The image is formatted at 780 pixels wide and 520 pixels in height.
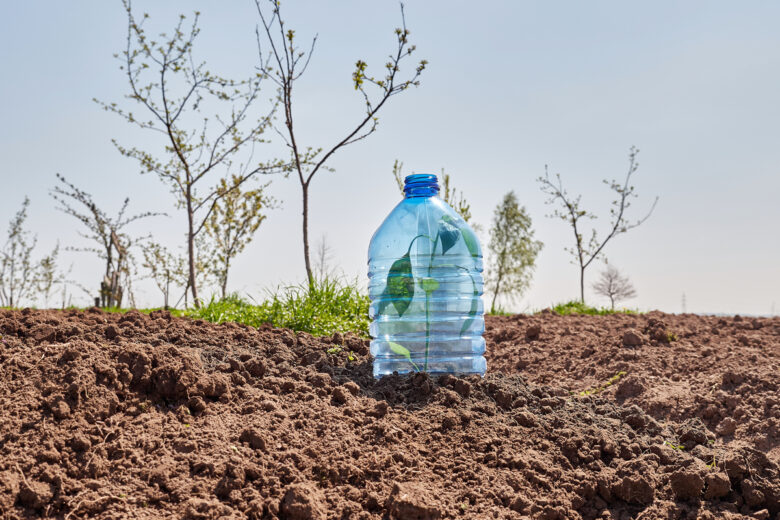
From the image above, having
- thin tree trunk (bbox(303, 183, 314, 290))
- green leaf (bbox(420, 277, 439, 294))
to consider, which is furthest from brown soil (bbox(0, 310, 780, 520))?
thin tree trunk (bbox(303, 183, 314, 290))

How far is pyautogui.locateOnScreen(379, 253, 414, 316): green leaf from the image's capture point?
476 centimetres

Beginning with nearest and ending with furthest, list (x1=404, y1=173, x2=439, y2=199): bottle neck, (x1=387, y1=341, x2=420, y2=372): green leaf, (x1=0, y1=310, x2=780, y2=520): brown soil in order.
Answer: (x1=0, y1=310, x2=780, y2=520): brown soil, (x1=387, y1=341, x2=420, y2=372): green leaf, (x1=404, y1=173, x2=439, y2=199): bottle neck

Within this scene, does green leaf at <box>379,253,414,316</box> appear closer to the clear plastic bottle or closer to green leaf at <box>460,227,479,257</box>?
the clear plastic bottle

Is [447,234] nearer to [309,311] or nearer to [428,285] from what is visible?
[428,285]

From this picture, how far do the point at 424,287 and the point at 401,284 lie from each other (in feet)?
0.61

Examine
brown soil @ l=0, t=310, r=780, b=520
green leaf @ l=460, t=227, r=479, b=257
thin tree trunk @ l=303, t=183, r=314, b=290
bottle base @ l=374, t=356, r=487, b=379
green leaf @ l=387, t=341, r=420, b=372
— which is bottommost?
brown soil @ l=0, t=310, r=780, b=520

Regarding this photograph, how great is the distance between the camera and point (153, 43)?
35.7 feet

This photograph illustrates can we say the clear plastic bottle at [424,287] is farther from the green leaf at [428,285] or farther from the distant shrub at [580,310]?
the distant shrub at [580,310]

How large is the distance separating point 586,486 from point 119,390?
8.53 ft

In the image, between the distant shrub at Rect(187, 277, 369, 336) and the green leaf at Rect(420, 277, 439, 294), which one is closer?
the green leaf at Rect(420, 277, 439, 294)

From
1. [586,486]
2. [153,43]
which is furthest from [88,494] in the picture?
[153,43]

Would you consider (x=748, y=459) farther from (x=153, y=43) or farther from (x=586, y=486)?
(x=153, y=43)

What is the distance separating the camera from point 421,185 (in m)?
4.94

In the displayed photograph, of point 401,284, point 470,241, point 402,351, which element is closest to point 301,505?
point 402,351
